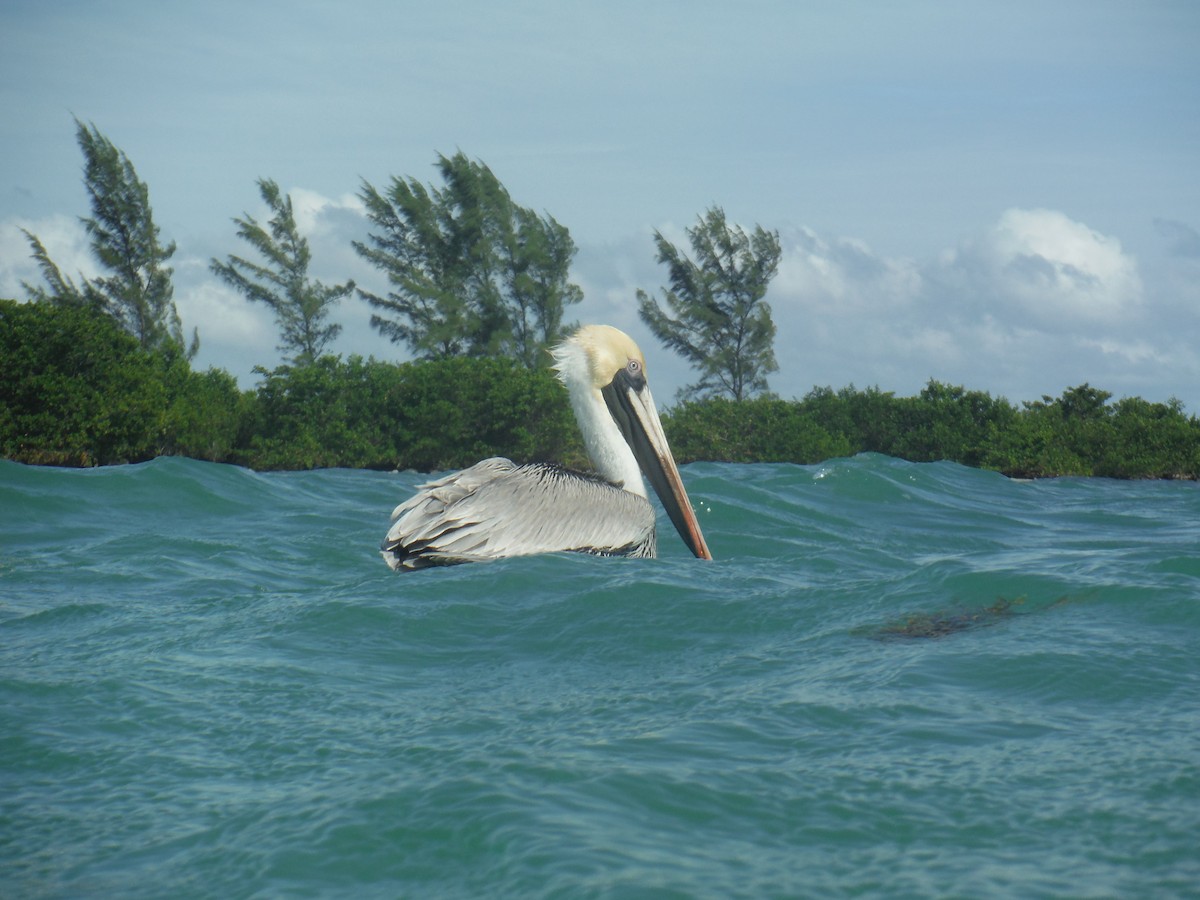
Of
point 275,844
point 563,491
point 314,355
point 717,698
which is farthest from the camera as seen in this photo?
point 314,355

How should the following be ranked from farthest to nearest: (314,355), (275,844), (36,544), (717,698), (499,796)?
(314,355)
(36,544)
(717,698)
(499,796)
(275,844)

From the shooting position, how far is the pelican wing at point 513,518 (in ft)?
20.6

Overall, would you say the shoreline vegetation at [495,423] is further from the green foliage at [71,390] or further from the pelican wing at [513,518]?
the pelican wing at [513,518]

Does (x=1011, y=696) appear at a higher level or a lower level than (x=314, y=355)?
lower

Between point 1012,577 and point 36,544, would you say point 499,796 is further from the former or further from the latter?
point 36,544

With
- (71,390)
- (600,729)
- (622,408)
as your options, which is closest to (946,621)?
(600,729)

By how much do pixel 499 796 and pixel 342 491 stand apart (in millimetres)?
10511

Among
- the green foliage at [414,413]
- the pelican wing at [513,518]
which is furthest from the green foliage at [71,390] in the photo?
the pelican wing at [513,518]

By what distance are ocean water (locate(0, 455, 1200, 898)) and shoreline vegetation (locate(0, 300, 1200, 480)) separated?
32.9 ft

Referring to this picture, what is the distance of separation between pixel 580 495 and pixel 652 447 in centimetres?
115

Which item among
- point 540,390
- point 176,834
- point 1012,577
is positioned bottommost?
point 176,834

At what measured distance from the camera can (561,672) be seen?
14.8ft

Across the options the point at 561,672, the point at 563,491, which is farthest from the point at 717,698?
the point at 563,491

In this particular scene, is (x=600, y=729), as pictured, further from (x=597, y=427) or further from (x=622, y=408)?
(x=622, y=408)
